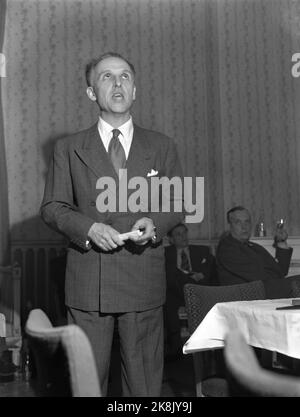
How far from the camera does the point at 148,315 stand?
1854 millimetres

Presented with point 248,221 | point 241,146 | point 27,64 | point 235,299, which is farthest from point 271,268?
point 27,64

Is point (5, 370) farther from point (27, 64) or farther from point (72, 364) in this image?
point (72, 364)

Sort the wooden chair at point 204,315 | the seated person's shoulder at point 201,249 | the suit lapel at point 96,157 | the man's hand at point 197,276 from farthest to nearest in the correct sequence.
→ the seated person's shoulder at point 201,249
the man's hand at point 197,276
the wooden chair at point 204,315
the suit lapel at point 96,157

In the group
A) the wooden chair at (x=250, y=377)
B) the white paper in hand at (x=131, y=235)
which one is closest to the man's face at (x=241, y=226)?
the white paper in hand at (x=131, y=235)

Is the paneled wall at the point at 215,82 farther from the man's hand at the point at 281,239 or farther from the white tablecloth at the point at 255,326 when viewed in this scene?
the white tablecloth at the point at 255,326

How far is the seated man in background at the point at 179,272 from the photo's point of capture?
15.5 ft

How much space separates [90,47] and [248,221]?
239 cm

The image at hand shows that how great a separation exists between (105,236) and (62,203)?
0.83 feet

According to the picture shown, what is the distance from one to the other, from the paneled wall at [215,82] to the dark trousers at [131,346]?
13.5 ft

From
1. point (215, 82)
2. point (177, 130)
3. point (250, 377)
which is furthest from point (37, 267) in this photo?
point (250, 377)

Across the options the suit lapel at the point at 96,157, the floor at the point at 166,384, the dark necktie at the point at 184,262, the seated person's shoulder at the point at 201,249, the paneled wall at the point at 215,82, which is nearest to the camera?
the suit lapel at the point at 96,157

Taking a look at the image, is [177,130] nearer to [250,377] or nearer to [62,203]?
[62,203]

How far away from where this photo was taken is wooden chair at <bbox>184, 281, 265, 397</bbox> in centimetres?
219

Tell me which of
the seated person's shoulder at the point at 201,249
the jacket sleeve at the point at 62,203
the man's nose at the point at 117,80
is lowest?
the seated person's shoulder at the point at 201,249
